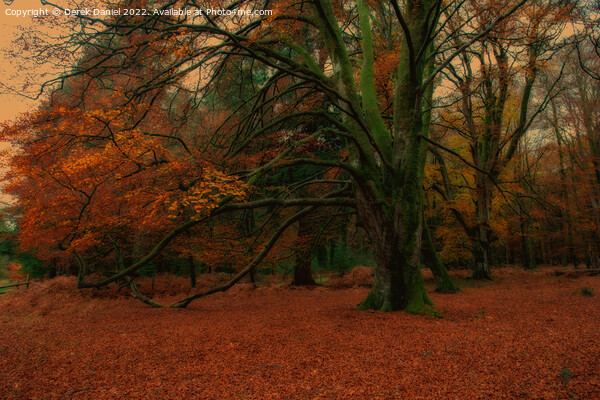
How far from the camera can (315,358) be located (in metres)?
3.45

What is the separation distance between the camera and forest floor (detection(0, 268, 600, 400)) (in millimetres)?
Result: 2654

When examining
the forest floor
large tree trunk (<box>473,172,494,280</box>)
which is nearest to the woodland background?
the forest floor

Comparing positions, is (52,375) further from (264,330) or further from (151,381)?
(264,330)

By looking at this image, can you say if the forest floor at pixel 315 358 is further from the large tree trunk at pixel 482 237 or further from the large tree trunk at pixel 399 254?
the large tree trunk at pixel 482 237

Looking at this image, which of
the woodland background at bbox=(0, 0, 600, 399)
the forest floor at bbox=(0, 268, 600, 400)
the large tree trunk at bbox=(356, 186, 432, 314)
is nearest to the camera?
the forest floor at bbox=(0, 268, 600, 400)

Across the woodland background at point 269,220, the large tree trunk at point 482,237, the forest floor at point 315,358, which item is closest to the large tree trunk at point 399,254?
the woodland background at point 269,220

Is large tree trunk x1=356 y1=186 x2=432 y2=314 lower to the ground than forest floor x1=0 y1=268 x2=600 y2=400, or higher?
higher

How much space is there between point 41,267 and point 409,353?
21682 millimetres

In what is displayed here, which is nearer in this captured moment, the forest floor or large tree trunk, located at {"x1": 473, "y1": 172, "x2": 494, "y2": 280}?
the forest floor

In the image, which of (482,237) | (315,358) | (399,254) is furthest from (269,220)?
(482,237)

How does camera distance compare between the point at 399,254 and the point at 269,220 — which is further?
the point at 269,220

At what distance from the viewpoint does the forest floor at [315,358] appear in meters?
2.65

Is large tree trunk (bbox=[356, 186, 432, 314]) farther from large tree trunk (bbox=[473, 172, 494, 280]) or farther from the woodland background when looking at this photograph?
large tree trunk (bbox=[473, 172, 494, 280])

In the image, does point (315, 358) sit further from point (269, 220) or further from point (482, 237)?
point (482, 237)
